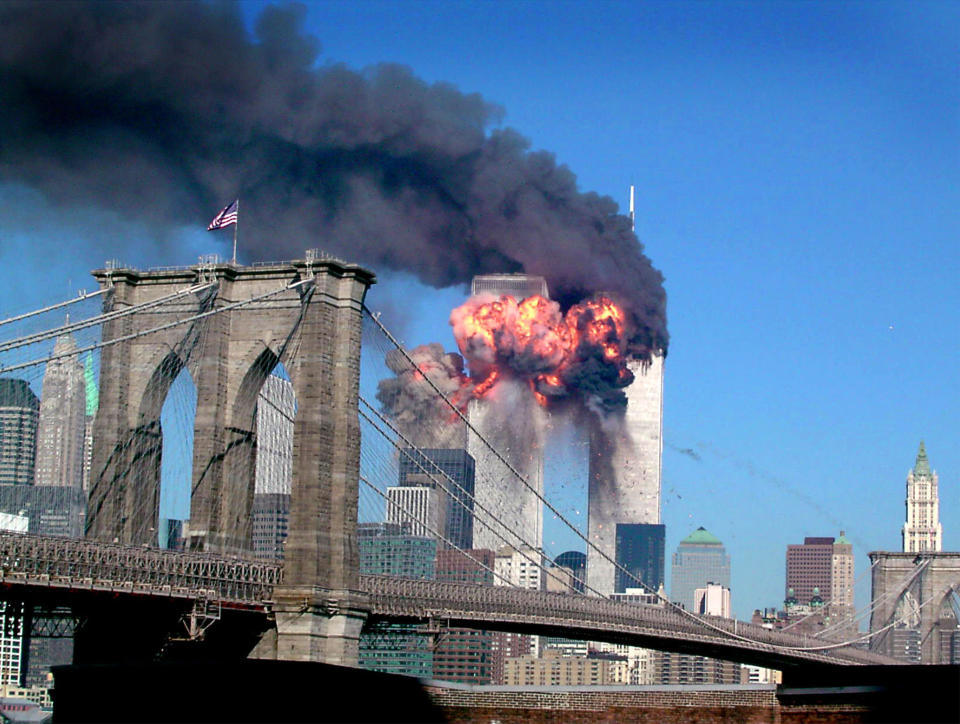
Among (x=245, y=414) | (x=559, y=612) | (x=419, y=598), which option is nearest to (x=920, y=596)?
(x=559, y=612)

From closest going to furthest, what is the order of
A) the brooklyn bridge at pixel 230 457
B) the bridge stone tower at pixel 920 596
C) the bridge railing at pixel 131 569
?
the bridge railing at pixel 131 569 < the brooklyn bridge at pixel 230 457 < the bridge stone tower at pixel 920 596

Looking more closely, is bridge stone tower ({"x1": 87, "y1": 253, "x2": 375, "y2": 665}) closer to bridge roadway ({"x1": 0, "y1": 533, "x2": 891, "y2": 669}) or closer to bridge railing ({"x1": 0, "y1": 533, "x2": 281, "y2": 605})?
bridge railing ({"x1": 0, "y1": 533, "x2": 281, "y2": 605})

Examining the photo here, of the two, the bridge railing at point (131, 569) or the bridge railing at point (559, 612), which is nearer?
the bridge railing at point (131, 569)

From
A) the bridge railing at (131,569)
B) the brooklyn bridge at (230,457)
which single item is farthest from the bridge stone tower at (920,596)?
the bridge railing at (131,569)

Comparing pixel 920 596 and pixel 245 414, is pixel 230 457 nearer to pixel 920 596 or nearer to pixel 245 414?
pixel 245 414

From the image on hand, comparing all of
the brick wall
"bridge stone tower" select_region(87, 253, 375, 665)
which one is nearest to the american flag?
"bridge stone tower" select_region(87, 253, 375, 665)

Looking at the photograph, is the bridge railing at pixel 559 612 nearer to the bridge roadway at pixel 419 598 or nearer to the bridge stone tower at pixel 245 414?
the bridge roadway at pixel 419 598
